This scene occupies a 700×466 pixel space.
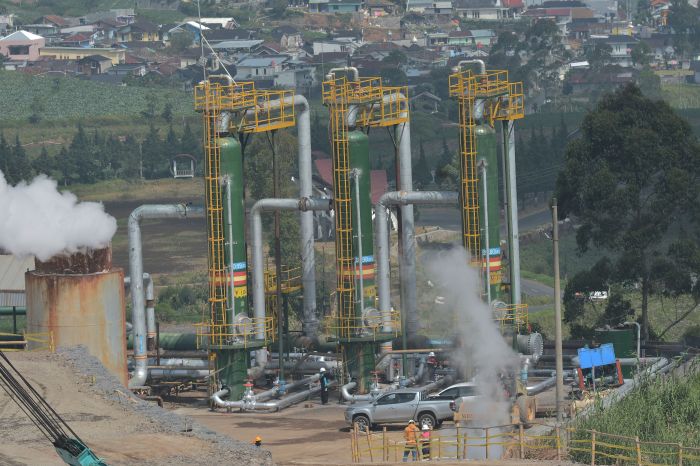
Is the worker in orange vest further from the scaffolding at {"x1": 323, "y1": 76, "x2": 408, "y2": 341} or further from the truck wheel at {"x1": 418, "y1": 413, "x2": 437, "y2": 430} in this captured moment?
the scaffolding at {"x1": 323, "y1": 76, "x2": 408, "y2": 341}

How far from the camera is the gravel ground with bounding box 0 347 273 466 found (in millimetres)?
44719

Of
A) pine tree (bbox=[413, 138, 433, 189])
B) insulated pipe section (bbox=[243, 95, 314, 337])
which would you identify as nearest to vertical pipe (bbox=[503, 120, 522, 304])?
insulated pipe section (bbox=[243, 95, 314, 337])

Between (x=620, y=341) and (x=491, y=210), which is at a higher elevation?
(x=491, y=210)

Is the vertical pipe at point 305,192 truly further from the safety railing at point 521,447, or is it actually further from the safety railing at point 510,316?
the safety railing at point 521,447

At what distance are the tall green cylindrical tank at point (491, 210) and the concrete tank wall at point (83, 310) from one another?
1267cm

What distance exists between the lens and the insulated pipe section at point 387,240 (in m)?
59.5

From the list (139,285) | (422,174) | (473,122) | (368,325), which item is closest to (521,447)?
(368,325)

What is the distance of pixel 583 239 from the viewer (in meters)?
68.2

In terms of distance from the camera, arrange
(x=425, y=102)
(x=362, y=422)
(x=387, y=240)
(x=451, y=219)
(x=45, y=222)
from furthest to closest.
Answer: (x=425, y=102) → (x=451, y=219) → (x=387, y=240) → (x=45, y=222) → (x=362, y=422)

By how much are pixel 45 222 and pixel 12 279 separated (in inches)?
424

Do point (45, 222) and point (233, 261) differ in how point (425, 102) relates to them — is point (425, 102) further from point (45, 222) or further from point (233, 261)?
point (45, 222)

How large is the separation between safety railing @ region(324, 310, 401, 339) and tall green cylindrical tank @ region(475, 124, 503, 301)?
376 centimetres

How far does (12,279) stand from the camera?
6719 cm

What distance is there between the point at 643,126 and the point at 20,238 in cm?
2539
